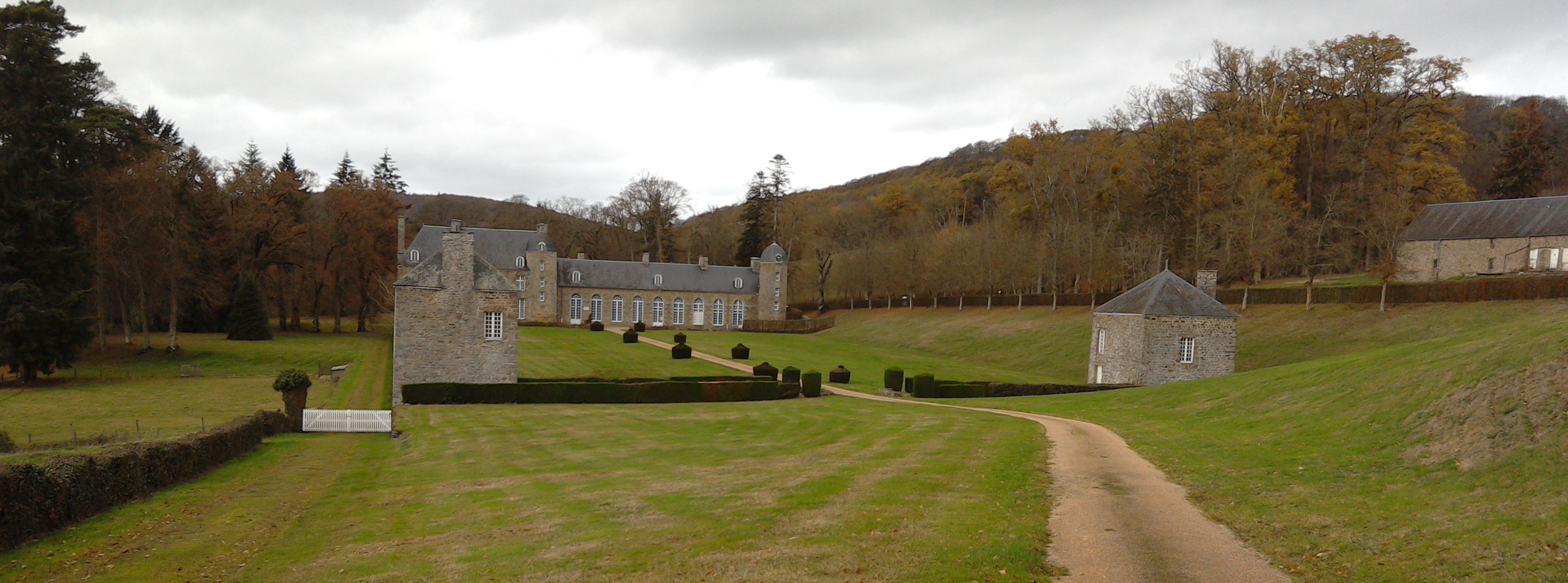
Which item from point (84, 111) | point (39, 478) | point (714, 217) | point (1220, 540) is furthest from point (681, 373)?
point (714, 217)

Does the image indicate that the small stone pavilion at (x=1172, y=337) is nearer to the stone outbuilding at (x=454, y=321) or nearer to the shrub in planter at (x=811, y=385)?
the shrub in planter at (x=811, y=385)

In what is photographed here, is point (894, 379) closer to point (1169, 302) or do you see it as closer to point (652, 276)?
point (1169, 302)

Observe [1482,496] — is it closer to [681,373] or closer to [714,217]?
[681,373]

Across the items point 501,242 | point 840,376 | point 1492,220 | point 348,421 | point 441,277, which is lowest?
point 348,421

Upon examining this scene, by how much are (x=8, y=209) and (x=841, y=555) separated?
4475 cm

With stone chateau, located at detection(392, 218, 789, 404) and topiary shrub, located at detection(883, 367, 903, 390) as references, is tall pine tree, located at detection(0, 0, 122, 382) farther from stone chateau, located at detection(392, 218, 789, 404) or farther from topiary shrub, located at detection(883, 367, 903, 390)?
topiary shrub, located at detection(883, 367, 903, 390)

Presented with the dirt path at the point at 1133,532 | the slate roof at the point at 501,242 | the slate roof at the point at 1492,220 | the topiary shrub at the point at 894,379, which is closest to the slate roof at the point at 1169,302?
the topiary shrub at the point at 894,379

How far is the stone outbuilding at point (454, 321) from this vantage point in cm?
3002

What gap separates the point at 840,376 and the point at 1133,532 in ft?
90.4

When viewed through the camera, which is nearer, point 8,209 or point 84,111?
point 8,209

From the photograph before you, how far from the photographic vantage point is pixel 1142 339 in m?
34.1

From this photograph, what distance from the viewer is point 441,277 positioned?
1198 inches

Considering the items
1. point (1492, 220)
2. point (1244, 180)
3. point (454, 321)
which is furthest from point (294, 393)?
point (1492, 220)

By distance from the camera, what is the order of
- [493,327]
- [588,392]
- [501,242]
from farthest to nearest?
[501,242], [493,327], [588,392]
